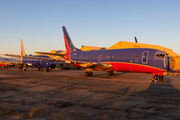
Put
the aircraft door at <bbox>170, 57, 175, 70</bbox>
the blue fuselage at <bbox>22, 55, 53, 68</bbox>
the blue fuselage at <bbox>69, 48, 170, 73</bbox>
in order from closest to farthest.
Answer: the aircraft door at <bbox>170, 57, 175, 70</bbox>
the blue fuselage at <bbox>69, 48, 170, 73</bbox>
the blue fuselage at <bbox>22, 55, 53, 68</bbox>

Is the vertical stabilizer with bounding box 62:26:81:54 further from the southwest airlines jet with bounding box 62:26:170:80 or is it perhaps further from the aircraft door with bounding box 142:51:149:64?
the aircraft door with bounding box 142:51:149:64

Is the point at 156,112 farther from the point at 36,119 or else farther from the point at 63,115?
the point at 36,119

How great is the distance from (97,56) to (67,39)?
8784 millimetres

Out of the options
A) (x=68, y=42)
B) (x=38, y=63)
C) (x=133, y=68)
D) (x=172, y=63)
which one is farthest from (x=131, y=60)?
(x=38, y=63)

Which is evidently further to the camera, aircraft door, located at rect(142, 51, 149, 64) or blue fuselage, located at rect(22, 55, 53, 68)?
blue fuselage, located at rect(22, 55, 53, 68)

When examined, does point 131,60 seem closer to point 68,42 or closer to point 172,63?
point 172,63

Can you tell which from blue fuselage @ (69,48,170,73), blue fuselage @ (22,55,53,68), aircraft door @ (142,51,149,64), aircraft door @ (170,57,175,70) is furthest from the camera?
blue fuselage @ (22,55,53,68)

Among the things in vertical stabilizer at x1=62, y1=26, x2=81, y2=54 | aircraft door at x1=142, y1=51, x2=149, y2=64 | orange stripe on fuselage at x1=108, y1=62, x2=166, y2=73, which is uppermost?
vertical stabilizer at x1=62, y1=26, x2=81, y2=54

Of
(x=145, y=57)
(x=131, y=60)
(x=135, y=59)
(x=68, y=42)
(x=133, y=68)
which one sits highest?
(x=68, y=42)

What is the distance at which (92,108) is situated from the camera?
807 centimetres

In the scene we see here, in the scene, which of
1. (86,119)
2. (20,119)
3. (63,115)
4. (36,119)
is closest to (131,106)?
(86,119)

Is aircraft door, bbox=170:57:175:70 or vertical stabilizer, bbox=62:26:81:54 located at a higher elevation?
vertical stabilizer, bbox=62:26:81:54

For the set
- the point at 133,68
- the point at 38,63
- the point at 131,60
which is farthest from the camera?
the point at 38,63

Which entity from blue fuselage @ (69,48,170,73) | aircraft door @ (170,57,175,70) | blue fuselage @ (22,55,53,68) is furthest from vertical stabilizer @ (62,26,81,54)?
aircraft door @ (170,57,175,70)
